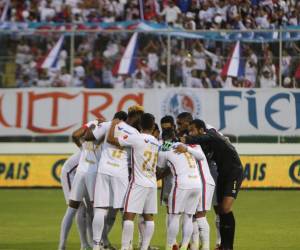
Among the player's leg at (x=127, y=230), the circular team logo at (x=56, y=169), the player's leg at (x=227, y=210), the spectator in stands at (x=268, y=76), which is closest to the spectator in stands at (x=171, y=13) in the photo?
the spectator in stands at (x=268, y=76)

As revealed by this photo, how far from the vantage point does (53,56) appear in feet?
77.0

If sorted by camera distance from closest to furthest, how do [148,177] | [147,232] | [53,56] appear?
[148,177] → [147,232] → [53,56]

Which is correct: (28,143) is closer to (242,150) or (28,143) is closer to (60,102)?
(60,102)

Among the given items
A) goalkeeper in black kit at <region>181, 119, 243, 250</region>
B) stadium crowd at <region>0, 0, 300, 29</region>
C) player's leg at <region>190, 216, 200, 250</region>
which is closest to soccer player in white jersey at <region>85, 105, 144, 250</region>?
goalkeeper in black kit at <region>181, 119, 243, 250</region>

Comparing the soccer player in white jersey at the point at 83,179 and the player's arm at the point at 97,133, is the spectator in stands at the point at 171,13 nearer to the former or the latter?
the soccer player in white jersey at the point at 83,179

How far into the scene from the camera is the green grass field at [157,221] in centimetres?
1462

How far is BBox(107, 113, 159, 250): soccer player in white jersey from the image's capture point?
12.1m

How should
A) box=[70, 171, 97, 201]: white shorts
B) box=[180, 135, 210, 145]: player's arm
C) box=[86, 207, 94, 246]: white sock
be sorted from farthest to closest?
box=[86, 207, 94, 246]: white sock < box=[70, 171, 97, 201]: white shorts < box=[180, 135, 210, 145]: player's arm

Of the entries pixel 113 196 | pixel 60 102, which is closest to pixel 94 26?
pixel 60 102

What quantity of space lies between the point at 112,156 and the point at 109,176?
25 centimetres

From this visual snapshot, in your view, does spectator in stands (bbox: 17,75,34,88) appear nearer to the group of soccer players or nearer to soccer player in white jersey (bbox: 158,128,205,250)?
the group of soccer players

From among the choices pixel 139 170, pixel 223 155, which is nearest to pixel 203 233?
pixel 223 155

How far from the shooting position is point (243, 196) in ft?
74.5

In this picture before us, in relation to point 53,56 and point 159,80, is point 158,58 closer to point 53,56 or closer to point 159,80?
point 159,80
